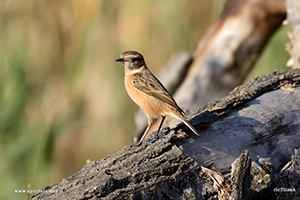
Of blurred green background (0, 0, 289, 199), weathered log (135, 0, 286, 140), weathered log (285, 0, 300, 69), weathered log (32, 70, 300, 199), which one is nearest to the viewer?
weathered log (32, 70, 300, 199)

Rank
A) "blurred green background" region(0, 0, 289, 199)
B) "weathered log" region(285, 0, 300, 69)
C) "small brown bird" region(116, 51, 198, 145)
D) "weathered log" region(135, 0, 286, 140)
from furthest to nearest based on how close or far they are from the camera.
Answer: "weathered log" region(135, 0, 286, 140)
"weathered log" region(285, 0, 300, 69)
"blurred green background" region(0, 0, 289, 199)
"small brown bird" region(116, 51, 198, 145)

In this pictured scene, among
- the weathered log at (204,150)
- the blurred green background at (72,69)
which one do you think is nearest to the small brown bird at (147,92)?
the weathered log at (204,150)

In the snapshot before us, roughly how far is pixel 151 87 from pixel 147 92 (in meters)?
0.08

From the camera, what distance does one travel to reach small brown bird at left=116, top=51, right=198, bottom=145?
3386 millimetres

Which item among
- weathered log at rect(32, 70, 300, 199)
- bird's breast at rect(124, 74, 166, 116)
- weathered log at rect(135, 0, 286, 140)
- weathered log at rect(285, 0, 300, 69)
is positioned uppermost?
weathered log at rect(135, 0, 286, 140)

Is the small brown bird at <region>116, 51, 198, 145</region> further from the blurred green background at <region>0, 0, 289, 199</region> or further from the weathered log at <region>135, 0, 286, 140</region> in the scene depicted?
the weathered log at <region>135, 0, 286, 140</region>

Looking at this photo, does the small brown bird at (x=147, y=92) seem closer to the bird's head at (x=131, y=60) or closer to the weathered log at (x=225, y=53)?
the bird's head at (x=131, y=60)

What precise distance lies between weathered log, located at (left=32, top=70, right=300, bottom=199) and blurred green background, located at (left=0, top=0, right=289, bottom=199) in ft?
6.48

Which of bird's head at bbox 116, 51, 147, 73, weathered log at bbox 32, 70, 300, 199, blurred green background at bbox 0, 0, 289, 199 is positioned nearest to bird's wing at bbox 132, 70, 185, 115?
bird's head at bbox 116, 51, 147, 73

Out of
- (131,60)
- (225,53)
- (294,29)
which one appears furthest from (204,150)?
(225,53)

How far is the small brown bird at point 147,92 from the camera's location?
3.39 m

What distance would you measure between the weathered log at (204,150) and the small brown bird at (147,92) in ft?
1.26

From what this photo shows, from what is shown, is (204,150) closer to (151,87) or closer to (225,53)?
(151,87)

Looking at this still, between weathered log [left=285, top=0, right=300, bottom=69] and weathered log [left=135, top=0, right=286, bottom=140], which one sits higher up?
weathered log [left=135, top=0, right=286, bottom=140]
